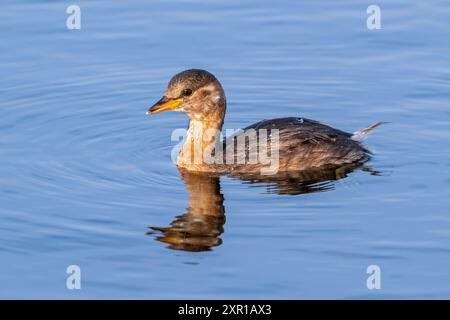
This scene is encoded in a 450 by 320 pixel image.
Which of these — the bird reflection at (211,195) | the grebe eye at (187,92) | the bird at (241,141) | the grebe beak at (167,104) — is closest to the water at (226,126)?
the bird reflection at (211,195)

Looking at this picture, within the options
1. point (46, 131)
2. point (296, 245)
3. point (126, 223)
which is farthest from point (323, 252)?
point (46, 131)

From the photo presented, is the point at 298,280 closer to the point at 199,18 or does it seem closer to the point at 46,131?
the point at 46,131

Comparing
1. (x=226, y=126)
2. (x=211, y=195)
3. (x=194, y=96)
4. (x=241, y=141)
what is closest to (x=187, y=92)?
(x=194, y=96)

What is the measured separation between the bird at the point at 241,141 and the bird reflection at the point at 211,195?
0.13 meters

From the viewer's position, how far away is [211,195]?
45.7 ft

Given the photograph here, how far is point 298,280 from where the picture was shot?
443 inches

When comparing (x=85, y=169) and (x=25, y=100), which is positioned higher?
(x=25, y=100)

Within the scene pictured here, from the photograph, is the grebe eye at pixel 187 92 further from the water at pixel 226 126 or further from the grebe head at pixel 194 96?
the water at pixel 226 126

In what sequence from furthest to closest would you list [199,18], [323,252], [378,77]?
[199,18] < [378,77] < [323,252]

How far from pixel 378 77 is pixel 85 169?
17.1ft

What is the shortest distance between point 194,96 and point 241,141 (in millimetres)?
819

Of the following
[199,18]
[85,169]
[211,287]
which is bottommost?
[211,287]

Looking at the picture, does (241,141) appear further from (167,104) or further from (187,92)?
(167,104)

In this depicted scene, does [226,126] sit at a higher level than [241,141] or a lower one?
higher
